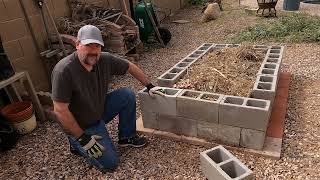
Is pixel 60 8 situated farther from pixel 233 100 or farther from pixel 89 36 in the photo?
pixel 233 100

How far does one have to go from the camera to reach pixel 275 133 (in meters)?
3.56

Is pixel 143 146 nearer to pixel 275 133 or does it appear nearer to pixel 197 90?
pixel 197 90

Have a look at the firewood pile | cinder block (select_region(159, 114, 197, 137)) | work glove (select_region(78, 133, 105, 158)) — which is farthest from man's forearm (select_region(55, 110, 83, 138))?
the firewood pile

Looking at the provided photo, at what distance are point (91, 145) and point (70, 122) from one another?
1.01ft

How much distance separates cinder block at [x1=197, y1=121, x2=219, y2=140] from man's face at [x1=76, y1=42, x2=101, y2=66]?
1421mm

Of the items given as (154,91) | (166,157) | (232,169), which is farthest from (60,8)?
(232,169)

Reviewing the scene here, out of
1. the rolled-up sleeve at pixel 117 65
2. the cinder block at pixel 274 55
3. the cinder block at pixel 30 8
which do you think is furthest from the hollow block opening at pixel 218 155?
the cinder block at pixel 30 8

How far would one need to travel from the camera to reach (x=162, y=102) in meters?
3.64

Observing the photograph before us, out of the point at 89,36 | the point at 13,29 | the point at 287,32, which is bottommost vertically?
the point at 287,32

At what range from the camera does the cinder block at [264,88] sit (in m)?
3.49

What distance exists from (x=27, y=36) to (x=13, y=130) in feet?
5.51

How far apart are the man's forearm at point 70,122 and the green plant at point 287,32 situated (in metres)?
5.40

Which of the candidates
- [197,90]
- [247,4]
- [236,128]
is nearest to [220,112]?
[236,128]

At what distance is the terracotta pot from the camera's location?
4.04m
